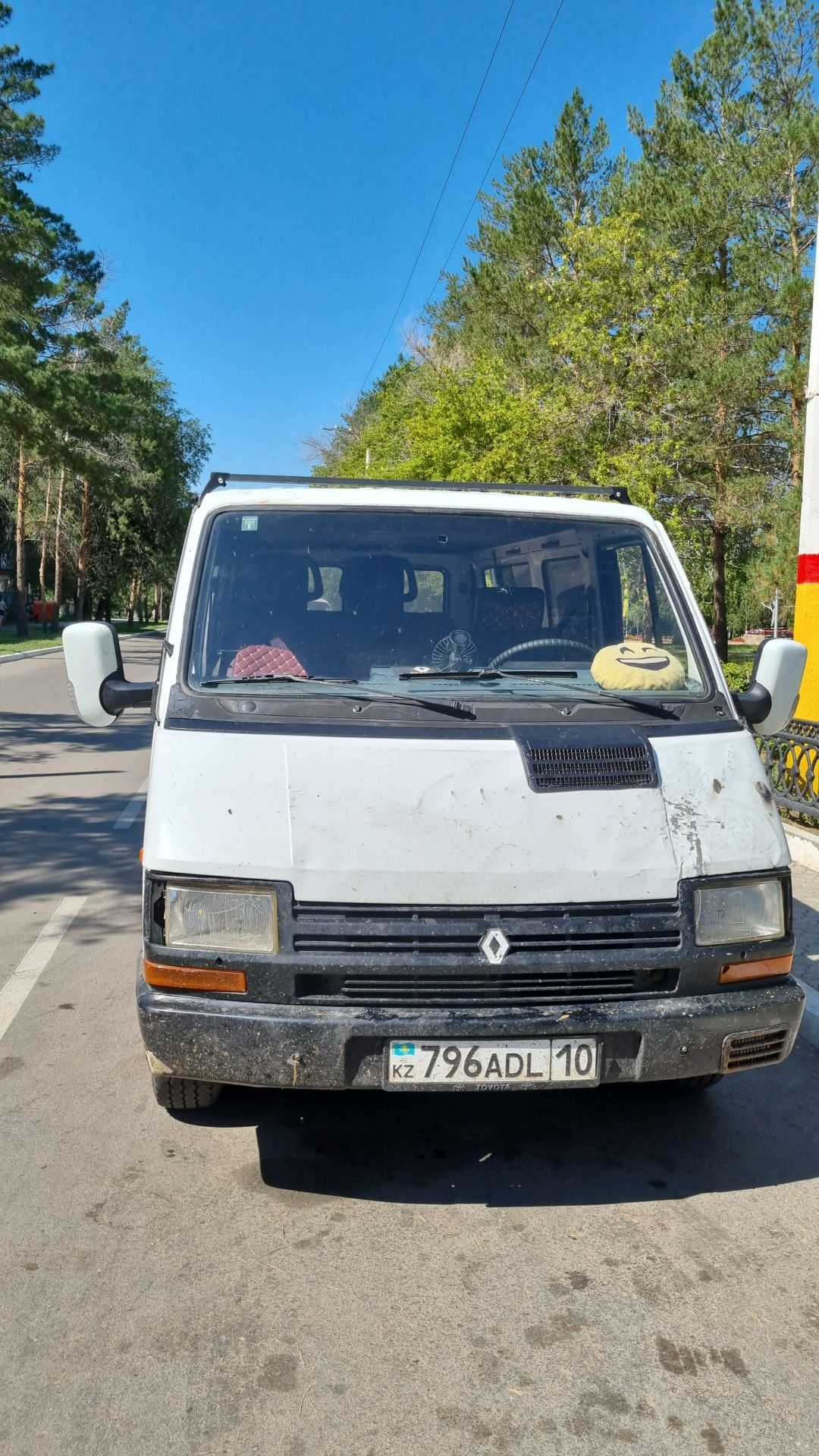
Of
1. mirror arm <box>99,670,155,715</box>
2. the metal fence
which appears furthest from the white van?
the metal fence

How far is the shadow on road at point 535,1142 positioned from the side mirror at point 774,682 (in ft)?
4.46

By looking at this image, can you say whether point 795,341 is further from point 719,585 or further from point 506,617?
point 506,617

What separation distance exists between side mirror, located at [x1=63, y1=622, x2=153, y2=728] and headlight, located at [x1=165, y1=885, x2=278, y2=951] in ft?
3.34

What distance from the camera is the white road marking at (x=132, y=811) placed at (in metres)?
9.15

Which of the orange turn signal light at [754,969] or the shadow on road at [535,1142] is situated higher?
the orange turn signal light at [754,969]

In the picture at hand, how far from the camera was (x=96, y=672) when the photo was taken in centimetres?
408

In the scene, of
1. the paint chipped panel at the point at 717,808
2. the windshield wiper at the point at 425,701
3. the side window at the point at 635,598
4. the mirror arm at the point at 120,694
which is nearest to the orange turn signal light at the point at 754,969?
the paint chipped panel at the point at 717,808

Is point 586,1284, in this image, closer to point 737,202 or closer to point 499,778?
point 499,778

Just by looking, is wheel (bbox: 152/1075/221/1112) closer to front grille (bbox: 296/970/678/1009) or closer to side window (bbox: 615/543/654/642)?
front grille (bbox: 296/970/678/1009)

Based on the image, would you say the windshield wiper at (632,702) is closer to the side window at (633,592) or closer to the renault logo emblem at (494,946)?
the side window at (633,592)

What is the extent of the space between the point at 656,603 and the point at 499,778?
1.37 m

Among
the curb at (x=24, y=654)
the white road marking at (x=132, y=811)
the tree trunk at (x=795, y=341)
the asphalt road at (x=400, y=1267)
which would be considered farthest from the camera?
the curb at (x=24, y=654)

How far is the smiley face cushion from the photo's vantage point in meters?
3.99

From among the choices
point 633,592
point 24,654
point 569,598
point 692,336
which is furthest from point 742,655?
point 569,598
